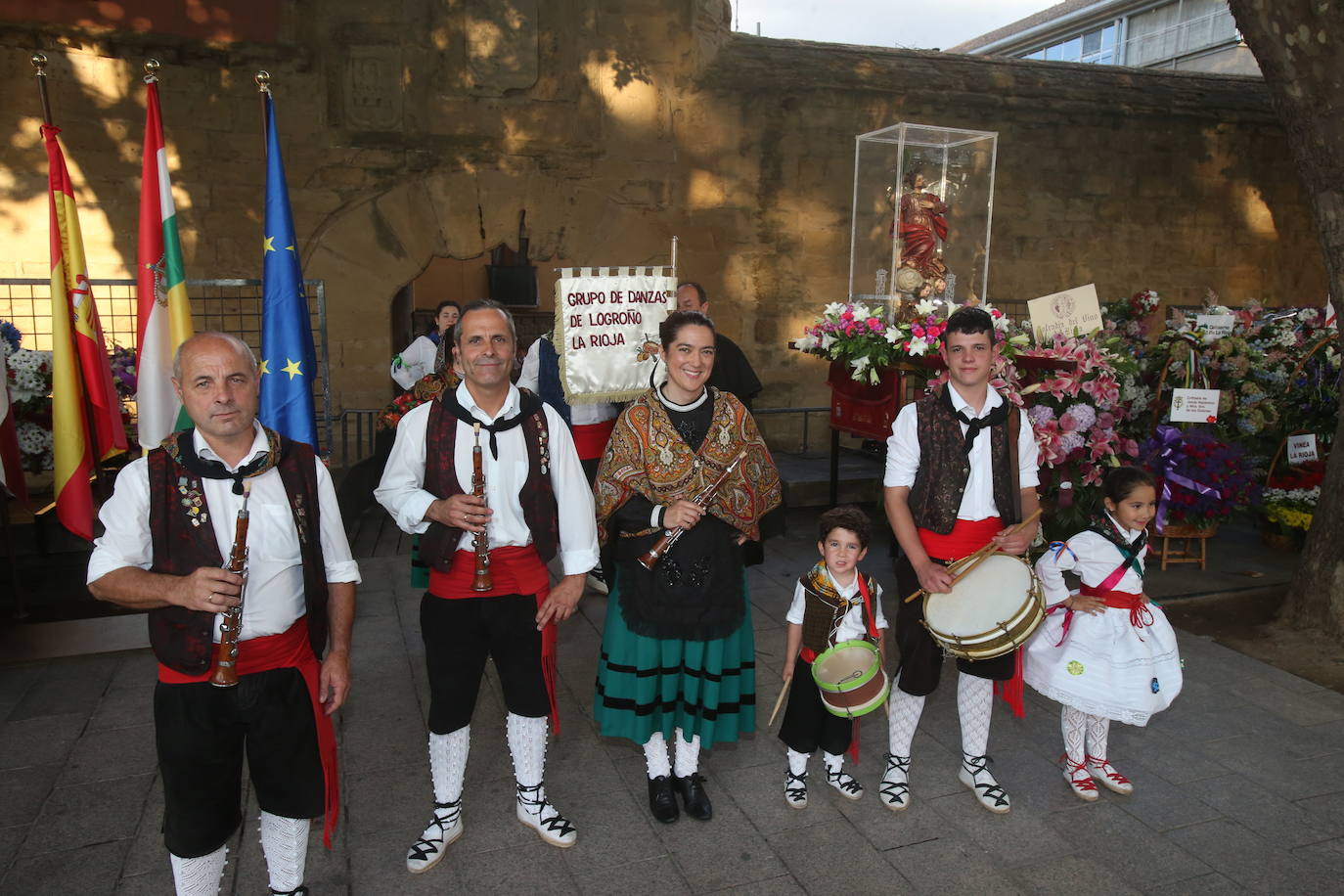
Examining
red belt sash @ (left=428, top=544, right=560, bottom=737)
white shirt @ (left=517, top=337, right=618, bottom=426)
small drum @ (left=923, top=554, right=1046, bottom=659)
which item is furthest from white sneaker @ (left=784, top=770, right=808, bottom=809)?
white shirt @ (left=517, top=337, right=618, bottom=426)

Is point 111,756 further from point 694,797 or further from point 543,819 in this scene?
point 694,797

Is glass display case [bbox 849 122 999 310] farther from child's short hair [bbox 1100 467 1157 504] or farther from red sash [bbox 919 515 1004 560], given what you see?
red sash [bbox 919 515 1004 560]

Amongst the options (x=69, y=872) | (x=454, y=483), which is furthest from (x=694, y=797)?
(x=69, y=872)

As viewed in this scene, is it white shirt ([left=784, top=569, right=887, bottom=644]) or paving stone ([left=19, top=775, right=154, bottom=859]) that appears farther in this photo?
white shirt ([left=784, top=569, right=887, bottom=644])

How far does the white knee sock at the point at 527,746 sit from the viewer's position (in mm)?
3229

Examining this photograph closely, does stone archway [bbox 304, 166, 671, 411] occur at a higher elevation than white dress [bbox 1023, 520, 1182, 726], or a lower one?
higher

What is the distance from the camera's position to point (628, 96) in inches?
379

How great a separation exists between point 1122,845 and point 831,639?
131cm

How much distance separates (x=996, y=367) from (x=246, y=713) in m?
5.00

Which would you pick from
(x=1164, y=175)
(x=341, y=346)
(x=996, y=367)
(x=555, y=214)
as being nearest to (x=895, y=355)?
(x=996, y=367)

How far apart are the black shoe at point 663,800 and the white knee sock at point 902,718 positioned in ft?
3.05

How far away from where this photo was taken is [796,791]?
11.5ft

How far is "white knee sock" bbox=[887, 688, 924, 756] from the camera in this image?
356 cm

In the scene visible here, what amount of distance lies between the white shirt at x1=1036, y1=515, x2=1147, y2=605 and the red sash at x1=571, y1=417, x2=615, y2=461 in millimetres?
2897
